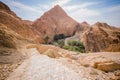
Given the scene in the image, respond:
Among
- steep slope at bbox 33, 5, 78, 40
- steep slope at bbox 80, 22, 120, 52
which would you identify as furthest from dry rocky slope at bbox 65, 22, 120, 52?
steep slope at bbox 33, 5, 78, 40

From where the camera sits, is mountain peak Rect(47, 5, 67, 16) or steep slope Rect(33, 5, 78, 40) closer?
steep slope Rect(33, 5, 78, 40)

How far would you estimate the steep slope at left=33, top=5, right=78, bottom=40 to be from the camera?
6675 centimetres

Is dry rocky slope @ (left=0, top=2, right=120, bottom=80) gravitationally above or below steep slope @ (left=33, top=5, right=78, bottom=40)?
below

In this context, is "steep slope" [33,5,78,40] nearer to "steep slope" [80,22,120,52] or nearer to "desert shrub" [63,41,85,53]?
"desert shrub" [63,41,85,53]

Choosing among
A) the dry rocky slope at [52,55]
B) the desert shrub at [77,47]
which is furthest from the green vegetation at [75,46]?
the dry rocky slope at [52,55]

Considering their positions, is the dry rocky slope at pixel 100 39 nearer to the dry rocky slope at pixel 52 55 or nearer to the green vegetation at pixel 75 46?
the dry rocky slope at pixel 52 55

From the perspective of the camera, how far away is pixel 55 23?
73.9 metres

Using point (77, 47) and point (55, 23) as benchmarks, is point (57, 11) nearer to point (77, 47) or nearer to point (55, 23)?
point (55, 23)

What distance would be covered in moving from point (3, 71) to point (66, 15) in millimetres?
75205

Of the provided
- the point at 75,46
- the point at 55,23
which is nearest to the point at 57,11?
the point at 55,23

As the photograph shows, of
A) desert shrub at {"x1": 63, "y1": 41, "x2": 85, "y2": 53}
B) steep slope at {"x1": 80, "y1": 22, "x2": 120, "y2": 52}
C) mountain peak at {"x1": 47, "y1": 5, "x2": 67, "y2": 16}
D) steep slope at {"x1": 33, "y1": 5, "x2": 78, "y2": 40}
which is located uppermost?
mountain peak at {"x1": 47, "y1": 5, "x2": 67, "y2": 16}

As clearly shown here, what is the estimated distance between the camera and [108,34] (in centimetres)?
3547

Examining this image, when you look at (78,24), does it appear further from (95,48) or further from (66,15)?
(95,48)

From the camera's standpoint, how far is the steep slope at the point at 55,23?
66.8 metres
